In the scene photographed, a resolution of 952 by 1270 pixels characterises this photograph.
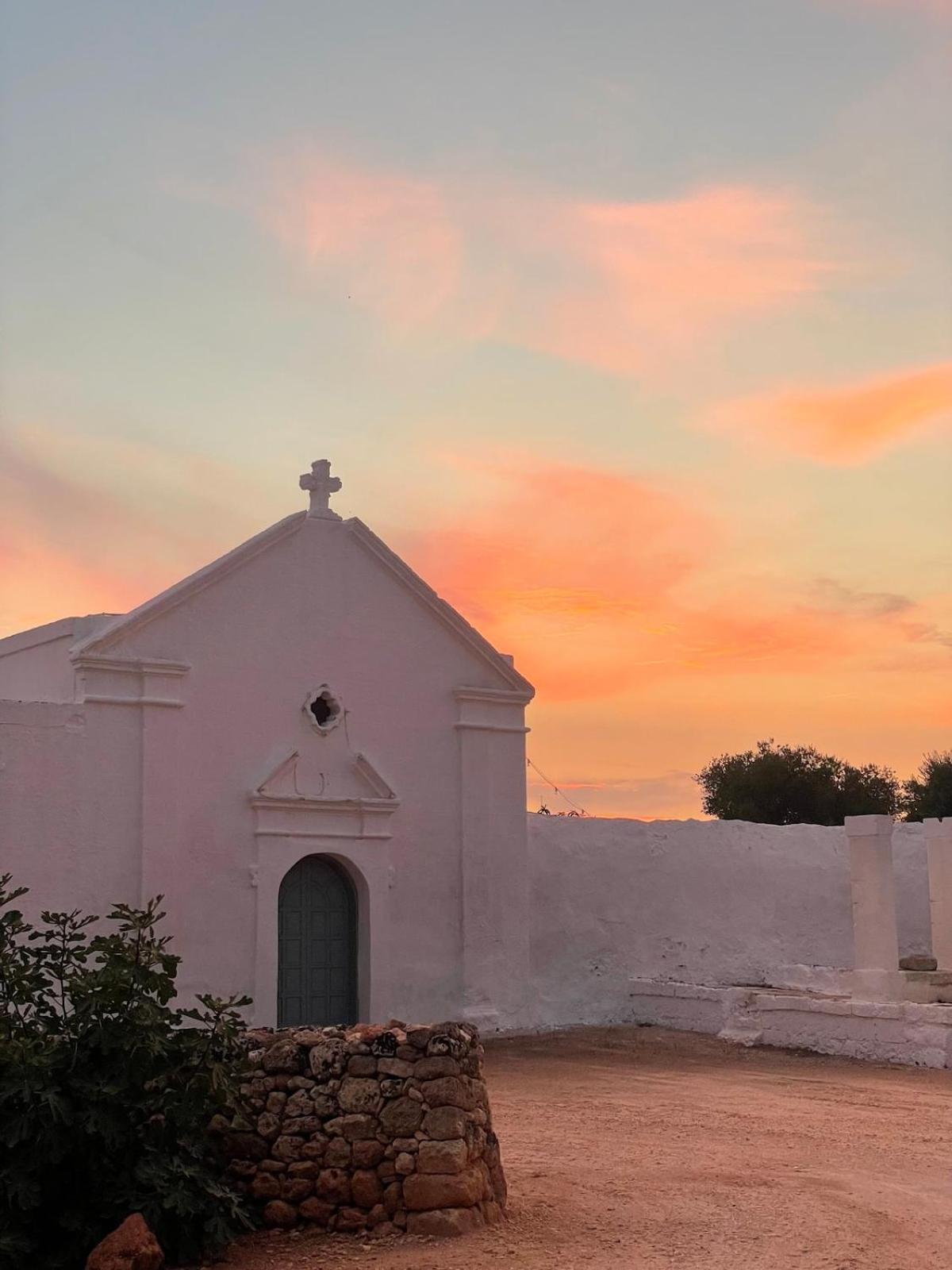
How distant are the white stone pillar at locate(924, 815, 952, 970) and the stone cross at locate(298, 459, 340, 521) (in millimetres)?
8377

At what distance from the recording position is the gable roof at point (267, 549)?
45.4 ft

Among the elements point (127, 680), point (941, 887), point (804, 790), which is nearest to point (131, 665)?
point (127, 680)

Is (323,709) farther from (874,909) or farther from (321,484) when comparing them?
(874,909)

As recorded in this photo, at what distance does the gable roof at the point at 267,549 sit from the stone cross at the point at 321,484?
0.89 ft

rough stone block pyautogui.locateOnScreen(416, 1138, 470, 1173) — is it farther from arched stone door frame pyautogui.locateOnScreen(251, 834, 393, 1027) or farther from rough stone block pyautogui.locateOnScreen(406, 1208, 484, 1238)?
arched stone door frame pyautogui.locateOnScreen(251, 834, 393, 1027)

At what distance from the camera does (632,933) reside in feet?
59.1

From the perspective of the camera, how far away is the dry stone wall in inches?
282

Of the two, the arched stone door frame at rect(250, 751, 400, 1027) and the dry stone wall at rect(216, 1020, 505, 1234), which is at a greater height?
the arched stone door frame at rect(250, 751, 400, 1027)

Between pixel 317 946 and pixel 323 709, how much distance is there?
243 cm

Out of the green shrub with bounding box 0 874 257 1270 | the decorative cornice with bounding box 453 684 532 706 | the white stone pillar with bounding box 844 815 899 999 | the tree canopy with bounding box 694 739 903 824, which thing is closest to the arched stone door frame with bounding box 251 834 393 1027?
the decorative cornice with bounding box 453 684 532 706

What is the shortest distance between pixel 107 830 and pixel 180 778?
2.90 ft

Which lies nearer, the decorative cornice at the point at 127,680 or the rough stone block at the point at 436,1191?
the rough stone block at the point at 436,1191

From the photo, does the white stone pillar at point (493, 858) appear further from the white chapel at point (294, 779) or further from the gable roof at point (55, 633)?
the gable roof at point (55, 633)

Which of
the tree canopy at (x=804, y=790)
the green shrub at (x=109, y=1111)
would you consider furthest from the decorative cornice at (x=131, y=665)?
the tree canopy at (x=804, y=790)
